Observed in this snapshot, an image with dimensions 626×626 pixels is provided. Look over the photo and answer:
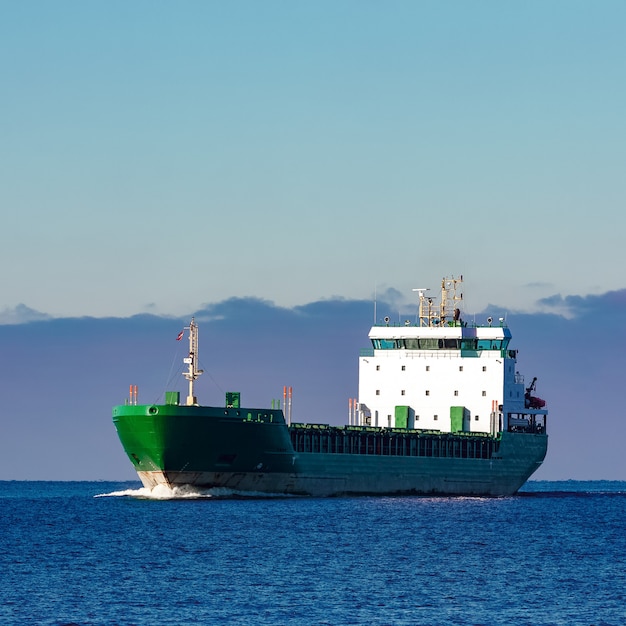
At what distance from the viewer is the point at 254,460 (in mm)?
78250

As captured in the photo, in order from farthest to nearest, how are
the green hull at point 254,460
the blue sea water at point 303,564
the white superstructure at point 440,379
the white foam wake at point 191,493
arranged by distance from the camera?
the white superstructure at point 440,379 → the white foam wake at point 191,493 → the green hull at point 254,460 → the blue sea water at point 303,564

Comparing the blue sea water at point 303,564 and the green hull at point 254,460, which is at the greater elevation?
the green hull at point 254,460

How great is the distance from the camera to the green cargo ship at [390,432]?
75875 mm

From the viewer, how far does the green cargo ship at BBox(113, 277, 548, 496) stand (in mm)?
75875

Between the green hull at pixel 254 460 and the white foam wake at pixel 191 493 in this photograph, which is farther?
the white foam wake at pixel 191 493

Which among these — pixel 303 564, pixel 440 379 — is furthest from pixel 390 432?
pixel 303 564

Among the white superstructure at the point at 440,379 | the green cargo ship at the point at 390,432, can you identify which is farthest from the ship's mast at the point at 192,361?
A: the white superstructure at the point at 440,379

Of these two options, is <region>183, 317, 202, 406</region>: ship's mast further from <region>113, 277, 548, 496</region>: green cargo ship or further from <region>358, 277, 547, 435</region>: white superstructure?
<region>358, 277, 547, 435</region>: white superstructure

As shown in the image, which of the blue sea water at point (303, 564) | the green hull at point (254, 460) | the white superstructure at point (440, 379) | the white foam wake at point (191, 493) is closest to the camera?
the blue sea water at point (303, 564)

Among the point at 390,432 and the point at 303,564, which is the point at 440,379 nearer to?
the point at 390,432

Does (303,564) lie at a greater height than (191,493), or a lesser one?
lesser

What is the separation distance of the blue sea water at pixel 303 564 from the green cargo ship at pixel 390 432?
7.79 ft

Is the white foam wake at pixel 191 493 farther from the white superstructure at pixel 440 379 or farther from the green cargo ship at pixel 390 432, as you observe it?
the white superstructure at pixel 440 379

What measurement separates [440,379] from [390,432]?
8.28 meters
